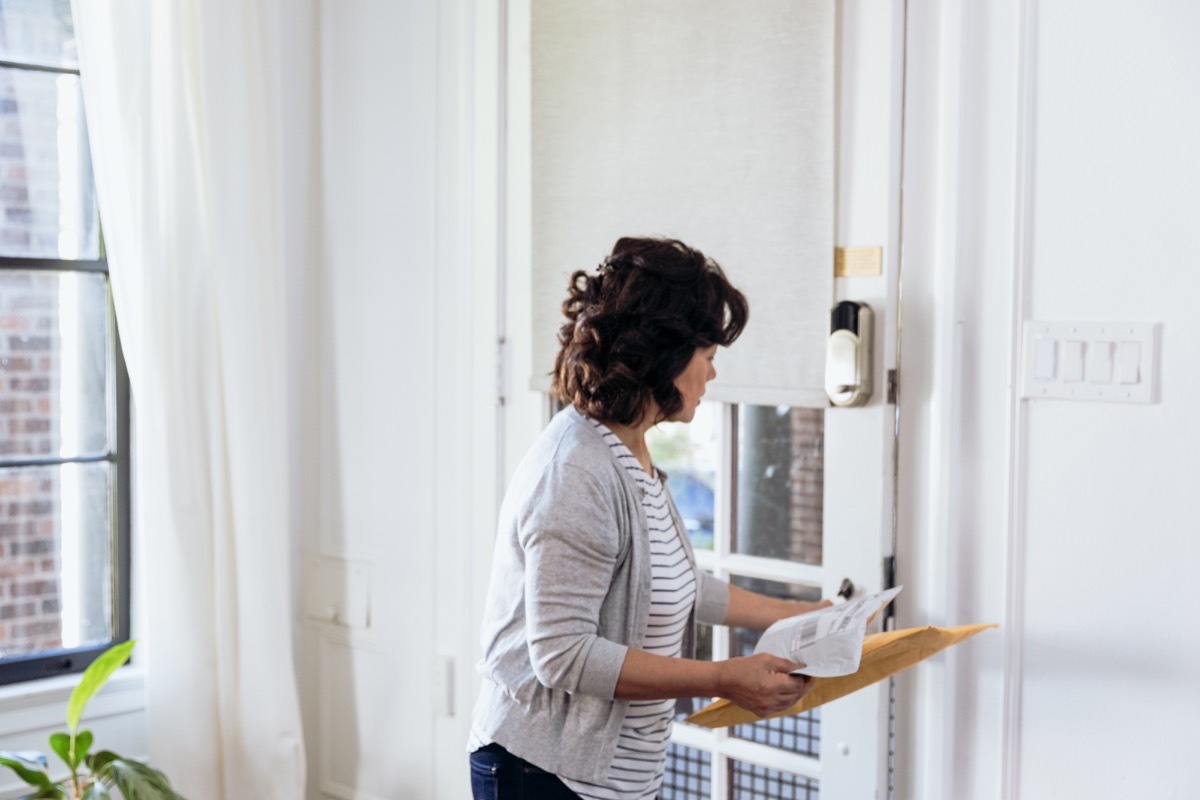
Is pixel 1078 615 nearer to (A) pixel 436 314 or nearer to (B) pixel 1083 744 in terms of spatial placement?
(B) pixel 1083 744

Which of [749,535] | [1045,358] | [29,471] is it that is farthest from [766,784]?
[29,471]

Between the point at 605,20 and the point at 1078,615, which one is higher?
the point at 605,20

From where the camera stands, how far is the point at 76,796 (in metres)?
2.27

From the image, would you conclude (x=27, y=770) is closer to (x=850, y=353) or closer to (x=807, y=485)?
(x=807, y=485)

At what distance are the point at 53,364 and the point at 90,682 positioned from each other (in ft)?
2.39

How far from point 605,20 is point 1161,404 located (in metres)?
1.22

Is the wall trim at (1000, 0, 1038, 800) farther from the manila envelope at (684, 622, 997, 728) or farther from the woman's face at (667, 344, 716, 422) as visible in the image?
the woman's face at (667, 344, 716, 422)

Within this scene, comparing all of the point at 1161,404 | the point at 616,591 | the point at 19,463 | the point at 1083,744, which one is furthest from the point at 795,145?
the point at 19,463

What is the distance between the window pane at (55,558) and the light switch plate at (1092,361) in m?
2.04

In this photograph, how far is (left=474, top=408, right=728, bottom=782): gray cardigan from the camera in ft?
4.67

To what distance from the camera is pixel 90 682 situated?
2.34m

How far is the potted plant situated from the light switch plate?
1752 mm

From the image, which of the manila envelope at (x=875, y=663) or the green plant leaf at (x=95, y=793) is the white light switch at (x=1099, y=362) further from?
the green plant leaf at (x=95, y=793)

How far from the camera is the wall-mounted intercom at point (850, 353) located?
6.12 ft
